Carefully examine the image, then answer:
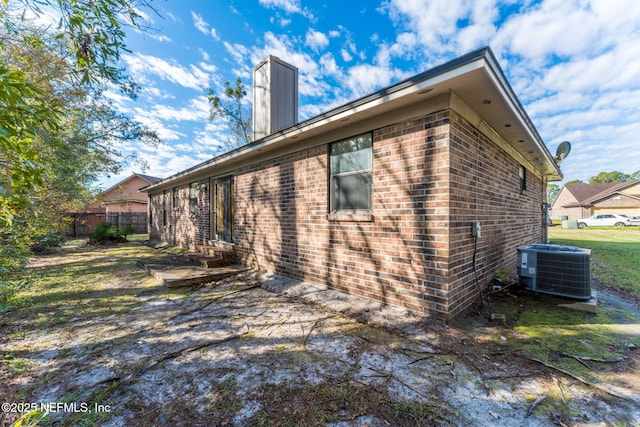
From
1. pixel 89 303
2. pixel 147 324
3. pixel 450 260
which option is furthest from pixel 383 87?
pixel 89 303

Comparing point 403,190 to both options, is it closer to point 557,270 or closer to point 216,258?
point 557,270

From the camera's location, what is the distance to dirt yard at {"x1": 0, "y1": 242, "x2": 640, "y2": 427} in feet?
5.78

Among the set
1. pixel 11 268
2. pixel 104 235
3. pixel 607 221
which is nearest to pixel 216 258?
pixel 11 268

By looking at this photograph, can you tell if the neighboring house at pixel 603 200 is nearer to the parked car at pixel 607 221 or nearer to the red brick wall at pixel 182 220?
the parked car at pixel 607 221

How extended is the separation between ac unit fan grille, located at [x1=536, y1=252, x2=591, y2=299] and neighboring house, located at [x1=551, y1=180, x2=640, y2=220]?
40.7 meters

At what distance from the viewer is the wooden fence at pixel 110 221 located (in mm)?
15948

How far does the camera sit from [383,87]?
317 cm

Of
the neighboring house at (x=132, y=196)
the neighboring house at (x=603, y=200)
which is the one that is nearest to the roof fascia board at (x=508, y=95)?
the neighboring house at (x=132, y=196)

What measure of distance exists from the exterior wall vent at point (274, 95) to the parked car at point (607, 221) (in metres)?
33.2

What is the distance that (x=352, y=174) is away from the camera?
4102mm

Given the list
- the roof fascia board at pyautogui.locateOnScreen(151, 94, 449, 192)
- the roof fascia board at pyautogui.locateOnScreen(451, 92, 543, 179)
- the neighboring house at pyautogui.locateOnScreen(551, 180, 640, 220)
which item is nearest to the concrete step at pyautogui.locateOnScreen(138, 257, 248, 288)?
the roof fascia board at pyautogui.locateOnScreen(151, 94, 449, 192)

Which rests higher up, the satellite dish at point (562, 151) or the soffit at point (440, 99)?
the satellite dish at point (562, 151)

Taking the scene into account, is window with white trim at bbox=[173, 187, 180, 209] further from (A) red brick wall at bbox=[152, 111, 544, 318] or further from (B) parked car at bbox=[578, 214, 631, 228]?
(B) parked car at bbox=[578, 214, 631, 228]

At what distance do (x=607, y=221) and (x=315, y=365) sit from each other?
1503 inches
